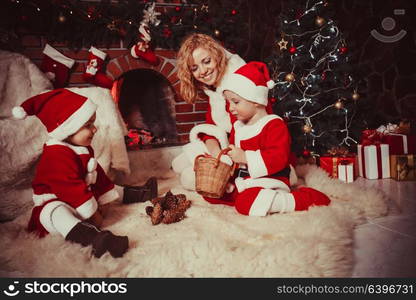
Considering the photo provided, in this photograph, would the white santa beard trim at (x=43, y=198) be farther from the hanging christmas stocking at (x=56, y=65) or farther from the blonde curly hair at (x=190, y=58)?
the hanging christmas stocking at (x=56, y=65)

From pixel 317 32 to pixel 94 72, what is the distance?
5.66ft

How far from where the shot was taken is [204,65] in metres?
2.23

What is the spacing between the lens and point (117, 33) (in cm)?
284

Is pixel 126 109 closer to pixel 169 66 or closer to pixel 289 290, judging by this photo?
pixel 169 66

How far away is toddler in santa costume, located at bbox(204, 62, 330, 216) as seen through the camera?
1.81m

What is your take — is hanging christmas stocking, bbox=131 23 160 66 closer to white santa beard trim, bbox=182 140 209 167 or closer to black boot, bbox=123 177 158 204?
white santa beard trim, bbox=182 140 209 167

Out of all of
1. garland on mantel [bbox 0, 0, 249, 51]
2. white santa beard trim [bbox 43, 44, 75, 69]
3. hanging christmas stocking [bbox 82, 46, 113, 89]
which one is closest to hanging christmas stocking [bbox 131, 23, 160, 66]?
garland on mantel [bbox 0, 0, 249, 51]

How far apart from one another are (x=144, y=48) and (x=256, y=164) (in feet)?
5.27

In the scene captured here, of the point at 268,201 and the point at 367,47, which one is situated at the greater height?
the point at 367,47

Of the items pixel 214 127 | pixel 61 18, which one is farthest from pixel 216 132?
pixel 61 18

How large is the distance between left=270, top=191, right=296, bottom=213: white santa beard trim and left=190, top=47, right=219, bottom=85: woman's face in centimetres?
87

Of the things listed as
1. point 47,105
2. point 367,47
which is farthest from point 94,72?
point 367,47

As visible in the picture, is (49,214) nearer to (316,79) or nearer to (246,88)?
(246,88)

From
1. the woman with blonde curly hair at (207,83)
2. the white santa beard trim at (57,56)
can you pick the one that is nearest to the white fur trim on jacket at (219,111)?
the woman with blonde curly hair at (207,83)
